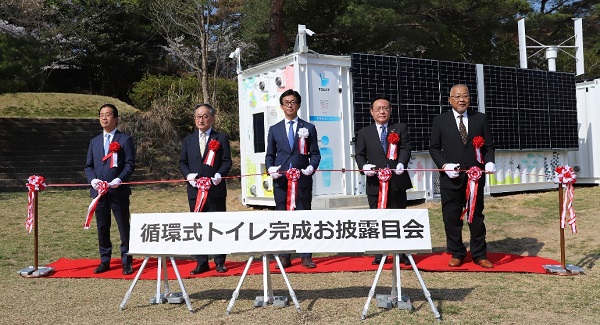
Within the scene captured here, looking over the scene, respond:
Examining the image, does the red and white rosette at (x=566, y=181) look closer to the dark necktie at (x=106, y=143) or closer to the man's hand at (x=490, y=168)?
the man's hand at (x=490, y=168)

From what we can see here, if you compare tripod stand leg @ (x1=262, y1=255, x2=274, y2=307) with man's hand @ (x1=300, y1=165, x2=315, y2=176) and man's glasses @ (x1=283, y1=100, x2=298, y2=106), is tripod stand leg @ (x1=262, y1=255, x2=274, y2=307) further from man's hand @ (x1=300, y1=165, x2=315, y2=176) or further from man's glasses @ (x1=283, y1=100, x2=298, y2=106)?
man's glasses @ (x1=283, y1=100, x2=298, y2=106)

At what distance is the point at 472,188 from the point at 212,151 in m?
2.52

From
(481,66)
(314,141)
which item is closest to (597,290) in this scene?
(314,141)

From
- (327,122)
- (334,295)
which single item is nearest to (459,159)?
(334,295)

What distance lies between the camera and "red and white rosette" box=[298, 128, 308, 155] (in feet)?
18.1

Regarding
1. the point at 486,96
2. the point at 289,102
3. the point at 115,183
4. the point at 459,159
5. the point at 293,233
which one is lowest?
the point at 293,233

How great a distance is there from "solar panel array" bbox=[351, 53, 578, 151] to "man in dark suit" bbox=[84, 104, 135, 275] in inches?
178

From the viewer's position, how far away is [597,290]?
4672mm

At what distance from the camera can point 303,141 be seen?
5.57m

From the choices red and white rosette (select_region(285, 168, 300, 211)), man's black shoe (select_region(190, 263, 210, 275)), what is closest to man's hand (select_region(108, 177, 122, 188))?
man's black shoe (select_region(190, 263, 210, 275))

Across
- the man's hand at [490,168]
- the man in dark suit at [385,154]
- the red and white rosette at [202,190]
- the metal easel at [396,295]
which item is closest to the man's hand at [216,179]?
the red and white rosette at [202,190]

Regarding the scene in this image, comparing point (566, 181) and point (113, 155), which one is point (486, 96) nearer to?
point (566, 181)

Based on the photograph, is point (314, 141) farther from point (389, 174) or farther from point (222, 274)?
point (222, 274)

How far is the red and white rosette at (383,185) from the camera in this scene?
5281 millimetres
